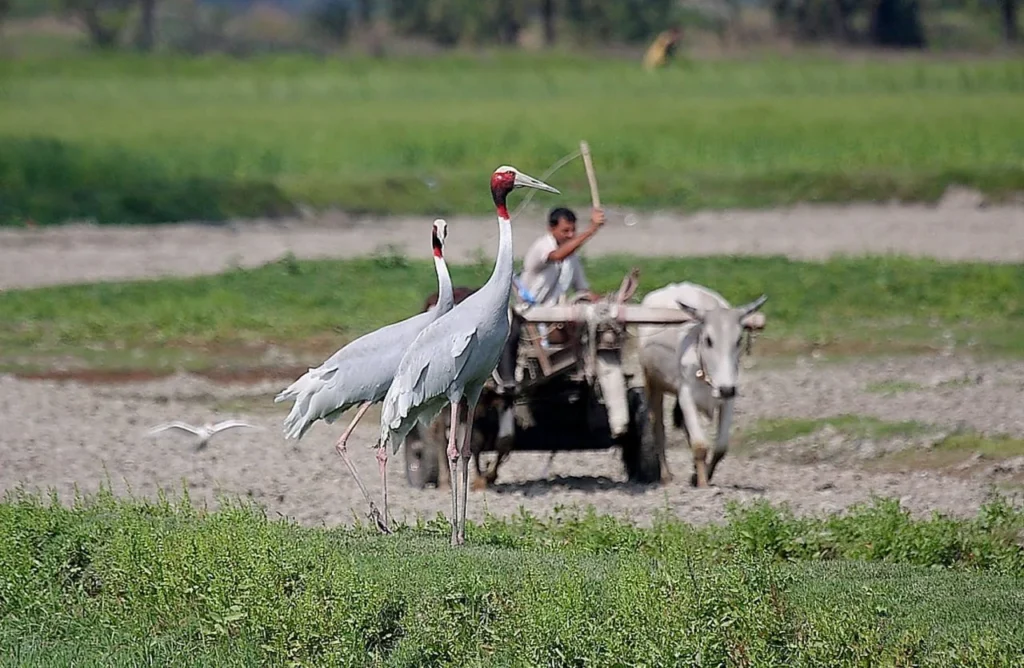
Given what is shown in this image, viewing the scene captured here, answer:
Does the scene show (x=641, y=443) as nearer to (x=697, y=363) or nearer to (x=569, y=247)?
(x=697, y=363)

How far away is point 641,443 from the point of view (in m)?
12.7

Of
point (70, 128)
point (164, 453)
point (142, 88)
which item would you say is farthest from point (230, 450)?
point (142, 88)

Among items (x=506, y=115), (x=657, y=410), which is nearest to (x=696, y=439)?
(x=657, y=410)

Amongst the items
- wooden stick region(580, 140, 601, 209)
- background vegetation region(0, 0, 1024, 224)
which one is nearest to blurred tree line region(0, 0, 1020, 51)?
background vegetation region(0, 0, 1024, 224)

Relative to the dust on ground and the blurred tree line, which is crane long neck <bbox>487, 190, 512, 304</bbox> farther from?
the blurred tree line

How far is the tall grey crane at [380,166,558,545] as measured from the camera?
30.5 feet

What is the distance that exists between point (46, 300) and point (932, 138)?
70.4 feet

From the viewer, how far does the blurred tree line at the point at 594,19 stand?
7069 cm

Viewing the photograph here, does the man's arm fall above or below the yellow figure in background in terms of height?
above

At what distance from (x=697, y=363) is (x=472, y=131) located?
26.4 m

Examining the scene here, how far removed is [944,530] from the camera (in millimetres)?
9703

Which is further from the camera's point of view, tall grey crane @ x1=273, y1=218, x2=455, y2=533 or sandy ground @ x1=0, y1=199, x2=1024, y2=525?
sandy ground @ x1=0, y1=199, x2=1024, y2=525

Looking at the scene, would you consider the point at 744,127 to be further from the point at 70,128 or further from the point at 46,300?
the point at 46,300

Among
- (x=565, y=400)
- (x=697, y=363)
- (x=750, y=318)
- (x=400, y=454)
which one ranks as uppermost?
(x=750, y=318)
